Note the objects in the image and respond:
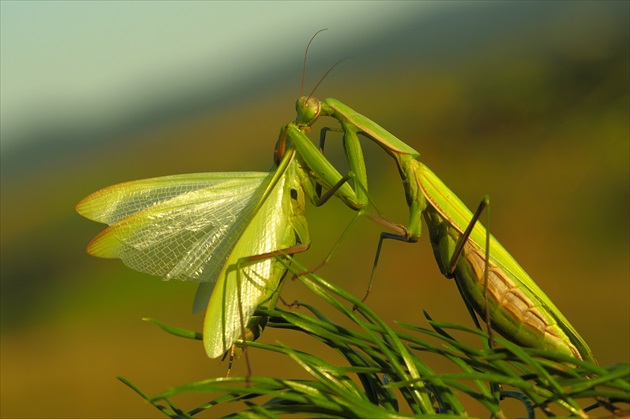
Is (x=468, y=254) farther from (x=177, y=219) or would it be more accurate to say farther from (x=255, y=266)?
(x=177, y=219)

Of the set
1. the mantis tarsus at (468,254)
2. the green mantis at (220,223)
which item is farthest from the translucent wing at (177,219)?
the mantis tarsus at (468,254)

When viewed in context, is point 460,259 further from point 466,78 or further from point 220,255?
point 466,78

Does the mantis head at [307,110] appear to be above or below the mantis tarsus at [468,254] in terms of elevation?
above

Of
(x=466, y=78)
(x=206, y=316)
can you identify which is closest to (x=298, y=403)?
(x=206, y=316)

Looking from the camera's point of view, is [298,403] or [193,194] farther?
[193,194]

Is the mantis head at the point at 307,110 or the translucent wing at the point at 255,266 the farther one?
the mantis head at the point at 307,110

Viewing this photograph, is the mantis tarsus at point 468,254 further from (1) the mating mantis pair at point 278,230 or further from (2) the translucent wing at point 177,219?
(2) the translucent wing at point 177,219

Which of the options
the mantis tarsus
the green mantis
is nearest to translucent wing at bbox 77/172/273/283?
the green mantis
